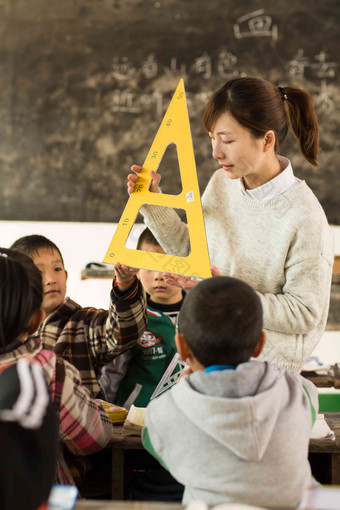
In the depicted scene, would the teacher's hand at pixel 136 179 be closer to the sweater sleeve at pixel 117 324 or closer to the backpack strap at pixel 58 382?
the sweater sleeve at pixel 117 324

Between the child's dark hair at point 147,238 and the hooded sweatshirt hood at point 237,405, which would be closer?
the hooded sweatshirt hood at point 237,405

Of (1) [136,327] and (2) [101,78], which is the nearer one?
(1) [136,327]

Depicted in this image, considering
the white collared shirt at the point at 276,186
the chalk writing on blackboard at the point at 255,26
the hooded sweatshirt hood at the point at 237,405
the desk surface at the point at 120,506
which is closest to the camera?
the desk surface at the point at 120,506

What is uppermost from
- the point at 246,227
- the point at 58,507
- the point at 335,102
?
the point at 335,102

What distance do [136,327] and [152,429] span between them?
0.77m

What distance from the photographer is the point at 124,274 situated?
73.9 inches

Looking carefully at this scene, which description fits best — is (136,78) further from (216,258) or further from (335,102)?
(216,258)

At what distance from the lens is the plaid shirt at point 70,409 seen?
1281 mm

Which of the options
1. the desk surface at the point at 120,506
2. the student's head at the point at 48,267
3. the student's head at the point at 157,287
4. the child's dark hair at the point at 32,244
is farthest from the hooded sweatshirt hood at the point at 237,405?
the student's head at the point at 157,287

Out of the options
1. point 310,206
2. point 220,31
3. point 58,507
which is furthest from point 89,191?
point 58,507

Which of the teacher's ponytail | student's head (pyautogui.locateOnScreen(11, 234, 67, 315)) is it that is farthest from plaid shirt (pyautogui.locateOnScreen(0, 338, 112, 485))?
the teacher's ponytail

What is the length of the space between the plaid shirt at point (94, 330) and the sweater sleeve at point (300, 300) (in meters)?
0.45

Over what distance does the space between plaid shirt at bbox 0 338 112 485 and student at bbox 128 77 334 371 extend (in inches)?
17.8

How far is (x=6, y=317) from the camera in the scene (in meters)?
1.19
